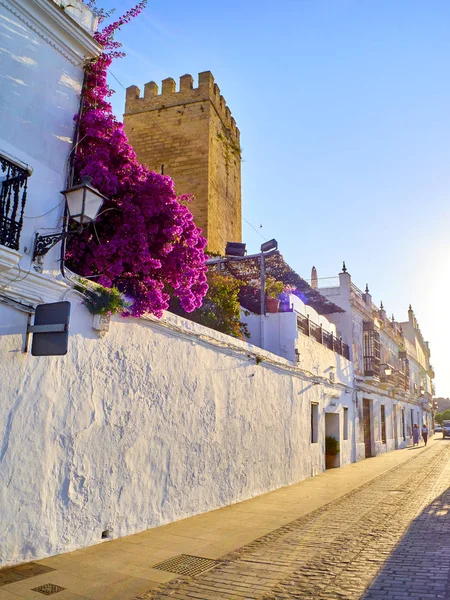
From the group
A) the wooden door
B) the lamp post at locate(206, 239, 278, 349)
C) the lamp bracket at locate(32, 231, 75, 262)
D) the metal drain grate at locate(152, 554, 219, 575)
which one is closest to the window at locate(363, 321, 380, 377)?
the wooden door

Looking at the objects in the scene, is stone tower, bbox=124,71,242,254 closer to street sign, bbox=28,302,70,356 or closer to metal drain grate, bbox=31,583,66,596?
street sign, bbox=28,302,70,356

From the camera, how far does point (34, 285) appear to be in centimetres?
568

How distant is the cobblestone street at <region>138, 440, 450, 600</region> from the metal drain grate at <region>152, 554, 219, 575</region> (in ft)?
0.49

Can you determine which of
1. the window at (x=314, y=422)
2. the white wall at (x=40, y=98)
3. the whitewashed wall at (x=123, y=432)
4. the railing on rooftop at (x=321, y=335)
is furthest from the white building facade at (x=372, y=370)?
the white wall at (x=40, y=98)

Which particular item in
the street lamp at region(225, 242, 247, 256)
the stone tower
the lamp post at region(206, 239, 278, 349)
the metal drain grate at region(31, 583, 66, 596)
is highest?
the stone tower

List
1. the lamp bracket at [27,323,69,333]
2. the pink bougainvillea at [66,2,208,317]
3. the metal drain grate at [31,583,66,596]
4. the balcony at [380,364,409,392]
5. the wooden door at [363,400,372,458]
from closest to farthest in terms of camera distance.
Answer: the metal drain grate at [31,583,66,596], the lamp bracket at [27,323,69,333], the pink bougainvillea at [66,2,208,317], the wooden door at [363,400,372,458], the balcony at [380,364,409,392]

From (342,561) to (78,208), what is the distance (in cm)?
514

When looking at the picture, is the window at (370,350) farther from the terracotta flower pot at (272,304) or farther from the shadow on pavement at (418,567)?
the shadow on pavement at (418,567)

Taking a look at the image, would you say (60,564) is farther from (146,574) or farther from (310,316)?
(310,316)

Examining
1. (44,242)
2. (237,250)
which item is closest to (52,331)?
(44,242)

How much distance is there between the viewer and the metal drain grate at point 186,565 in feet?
17.3

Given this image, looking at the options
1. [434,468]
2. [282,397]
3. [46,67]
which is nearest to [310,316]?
[282,397]

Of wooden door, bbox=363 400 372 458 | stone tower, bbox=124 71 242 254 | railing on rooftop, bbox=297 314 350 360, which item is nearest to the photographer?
railing on rooftop, bbox=297 314 350 360

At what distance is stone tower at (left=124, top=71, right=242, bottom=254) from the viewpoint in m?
19.9
